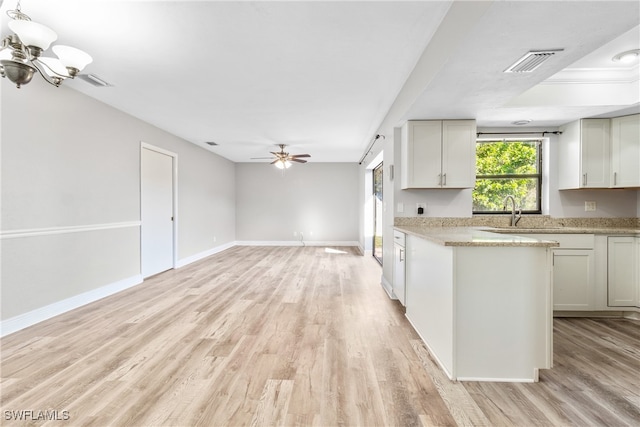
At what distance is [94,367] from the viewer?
6.64 feet

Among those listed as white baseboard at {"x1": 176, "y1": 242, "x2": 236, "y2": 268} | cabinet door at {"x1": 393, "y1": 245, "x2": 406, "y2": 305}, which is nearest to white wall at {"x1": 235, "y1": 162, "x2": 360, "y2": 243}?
white baseboard at {"x1": 176, "y1": 242, "x2": 236, "y2": 268}

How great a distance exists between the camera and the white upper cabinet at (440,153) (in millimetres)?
3162

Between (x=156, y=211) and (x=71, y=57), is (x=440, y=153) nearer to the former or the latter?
(x=71, y=57)

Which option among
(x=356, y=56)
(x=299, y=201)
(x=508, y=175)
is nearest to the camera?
(x=356, y=56)

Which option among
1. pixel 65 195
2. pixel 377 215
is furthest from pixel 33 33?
pixel 377 215

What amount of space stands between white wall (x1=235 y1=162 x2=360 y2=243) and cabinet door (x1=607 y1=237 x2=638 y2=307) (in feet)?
19.1

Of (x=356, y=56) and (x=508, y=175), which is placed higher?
(x=356, y=56)

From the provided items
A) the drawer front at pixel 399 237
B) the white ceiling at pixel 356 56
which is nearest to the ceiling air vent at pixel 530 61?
the white ceiling at pixel 356 56

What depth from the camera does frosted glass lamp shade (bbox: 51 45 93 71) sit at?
1678mm

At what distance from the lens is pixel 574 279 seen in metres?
2.90

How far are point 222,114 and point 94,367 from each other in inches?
131

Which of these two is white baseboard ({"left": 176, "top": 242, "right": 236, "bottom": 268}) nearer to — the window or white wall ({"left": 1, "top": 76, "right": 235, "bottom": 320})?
white wall ({"left": 1, "top": 76, "right": 235, "bottom": 320})

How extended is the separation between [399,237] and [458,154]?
1.18m

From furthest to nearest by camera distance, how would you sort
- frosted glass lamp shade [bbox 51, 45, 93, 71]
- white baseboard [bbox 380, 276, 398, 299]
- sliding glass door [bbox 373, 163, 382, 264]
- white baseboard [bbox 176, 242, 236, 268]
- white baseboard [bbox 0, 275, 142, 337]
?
sliding glass door [bbox 373, 163, 382, 264]
white baseboard [bbox 176, 242, 236, 268]
white baseboard [bbox 380, 276, 398, 299]
white baseboard [bbox 0, 275, 142, 337]
frosted glass lamp shade [bbox 51, 45, 93, 71]
